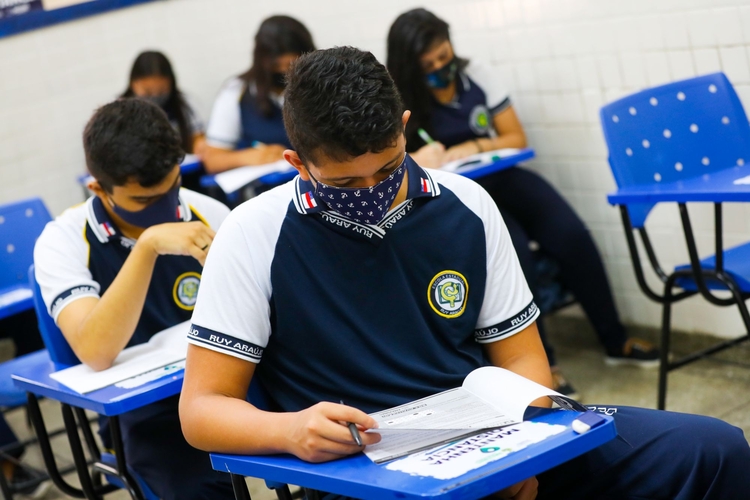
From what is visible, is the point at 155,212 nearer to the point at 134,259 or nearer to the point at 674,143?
the point at 134,259

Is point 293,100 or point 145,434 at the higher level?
point 293,100

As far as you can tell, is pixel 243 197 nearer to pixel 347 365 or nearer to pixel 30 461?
pixel 30 461

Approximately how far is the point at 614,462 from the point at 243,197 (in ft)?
9.84

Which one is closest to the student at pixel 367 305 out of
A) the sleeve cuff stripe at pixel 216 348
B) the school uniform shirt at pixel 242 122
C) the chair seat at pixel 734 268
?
the sleeve cuff stripe at pixel 216 348

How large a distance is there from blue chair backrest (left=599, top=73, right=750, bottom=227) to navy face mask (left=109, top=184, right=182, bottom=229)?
4.09 feet

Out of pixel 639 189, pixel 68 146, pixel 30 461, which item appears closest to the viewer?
pixel 639 189

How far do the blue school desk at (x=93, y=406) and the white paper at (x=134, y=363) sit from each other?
3cm

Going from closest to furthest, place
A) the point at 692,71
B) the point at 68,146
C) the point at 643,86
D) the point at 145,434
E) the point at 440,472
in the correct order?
the point at 440,472, the point at 145,434, the point at 692,71, the point at 643,86, the point at 68,146

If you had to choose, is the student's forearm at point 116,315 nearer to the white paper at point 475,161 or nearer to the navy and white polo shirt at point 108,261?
the navy and white polo shirt at point 108,261

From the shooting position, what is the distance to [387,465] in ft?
3.79

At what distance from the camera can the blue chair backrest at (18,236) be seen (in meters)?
3.16

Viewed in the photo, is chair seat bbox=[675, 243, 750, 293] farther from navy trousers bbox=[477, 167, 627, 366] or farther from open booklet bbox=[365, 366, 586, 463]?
open booklet bbox=[365, 366, 586, 463]

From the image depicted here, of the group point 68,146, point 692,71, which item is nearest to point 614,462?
point 692,71

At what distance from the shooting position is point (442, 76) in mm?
3410
